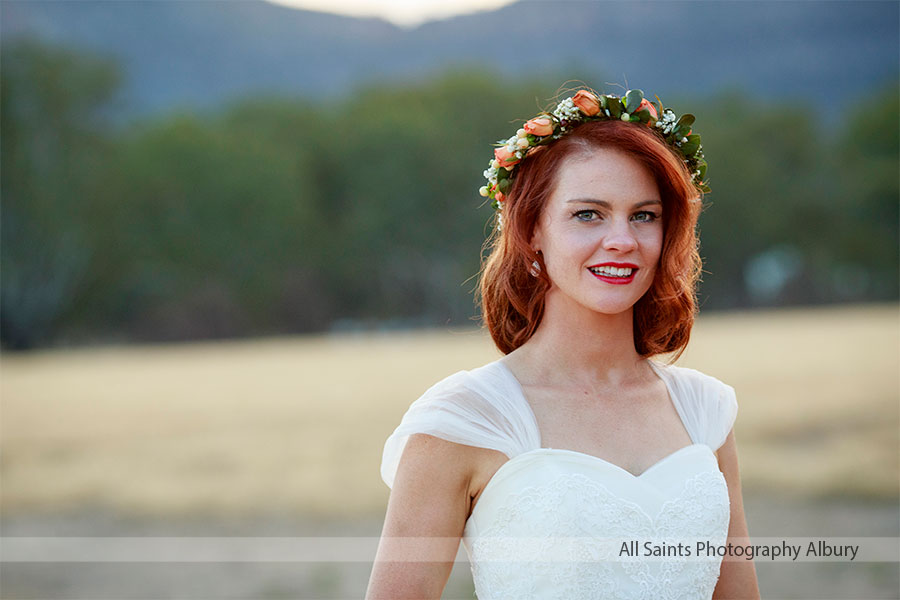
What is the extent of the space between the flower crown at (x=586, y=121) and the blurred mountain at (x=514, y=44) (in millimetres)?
62903

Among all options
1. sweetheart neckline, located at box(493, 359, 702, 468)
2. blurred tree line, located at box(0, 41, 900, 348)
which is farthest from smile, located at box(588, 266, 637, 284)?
blurred tree line, located at box(0, 41, 900, 348)

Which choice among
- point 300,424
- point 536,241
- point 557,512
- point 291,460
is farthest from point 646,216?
point 300,424

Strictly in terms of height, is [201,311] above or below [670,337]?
below

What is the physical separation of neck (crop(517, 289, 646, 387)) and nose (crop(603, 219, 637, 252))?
245 mm

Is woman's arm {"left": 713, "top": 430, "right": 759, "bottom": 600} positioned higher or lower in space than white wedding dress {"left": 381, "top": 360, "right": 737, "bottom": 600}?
lower

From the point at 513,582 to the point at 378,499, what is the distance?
10.9 metres

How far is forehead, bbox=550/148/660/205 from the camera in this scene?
2.51 meters

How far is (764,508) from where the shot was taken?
38.4 feet

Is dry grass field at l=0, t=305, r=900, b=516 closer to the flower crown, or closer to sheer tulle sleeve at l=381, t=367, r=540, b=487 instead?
the flower crown

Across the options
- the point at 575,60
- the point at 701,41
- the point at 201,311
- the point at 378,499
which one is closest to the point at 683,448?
the point at 378,499

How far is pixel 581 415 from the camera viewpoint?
2.57m

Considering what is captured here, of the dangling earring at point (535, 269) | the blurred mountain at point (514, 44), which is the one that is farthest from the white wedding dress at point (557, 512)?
the blurred mountain at point (514, 44)

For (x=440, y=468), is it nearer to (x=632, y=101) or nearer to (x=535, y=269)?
(x=535, y=269)

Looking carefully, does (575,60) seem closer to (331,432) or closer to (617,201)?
(331,432)
